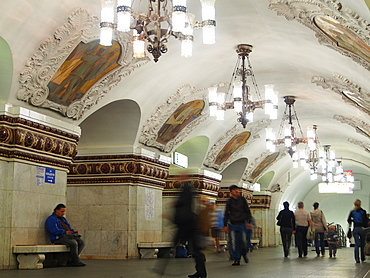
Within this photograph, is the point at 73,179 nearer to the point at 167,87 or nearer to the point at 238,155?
the point at 167,87

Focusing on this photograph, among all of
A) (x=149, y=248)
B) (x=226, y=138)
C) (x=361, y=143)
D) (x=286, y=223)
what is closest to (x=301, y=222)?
(x=286, y=223)

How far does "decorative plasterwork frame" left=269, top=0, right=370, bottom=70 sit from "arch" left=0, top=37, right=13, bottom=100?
14.0 feet

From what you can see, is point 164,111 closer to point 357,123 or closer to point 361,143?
point 357,123

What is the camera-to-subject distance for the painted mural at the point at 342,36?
8801 mm

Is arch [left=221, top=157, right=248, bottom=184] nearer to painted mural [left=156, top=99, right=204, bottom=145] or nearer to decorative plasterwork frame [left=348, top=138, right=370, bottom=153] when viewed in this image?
decorative plasterwork frame [left=348, top=138, right=370, bottom=153]

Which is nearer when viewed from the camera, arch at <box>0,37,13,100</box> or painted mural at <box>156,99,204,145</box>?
arch at <box>0,37,13,100</box>

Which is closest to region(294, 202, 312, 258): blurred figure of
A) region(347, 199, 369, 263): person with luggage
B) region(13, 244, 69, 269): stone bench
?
region(347, 199, 369, 263): person with luggage

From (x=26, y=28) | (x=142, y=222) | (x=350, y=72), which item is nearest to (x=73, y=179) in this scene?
(x=142, y=222)

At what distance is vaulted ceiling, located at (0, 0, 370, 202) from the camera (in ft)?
30.3

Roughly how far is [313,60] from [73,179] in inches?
245

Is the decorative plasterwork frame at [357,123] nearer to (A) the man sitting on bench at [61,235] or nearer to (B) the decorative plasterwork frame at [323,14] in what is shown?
(B) the decorative plasterwork frame at [323,14]

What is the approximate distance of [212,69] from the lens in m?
14.1

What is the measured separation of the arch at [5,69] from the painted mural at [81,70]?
95 cm

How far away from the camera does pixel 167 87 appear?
13883 millimetres
